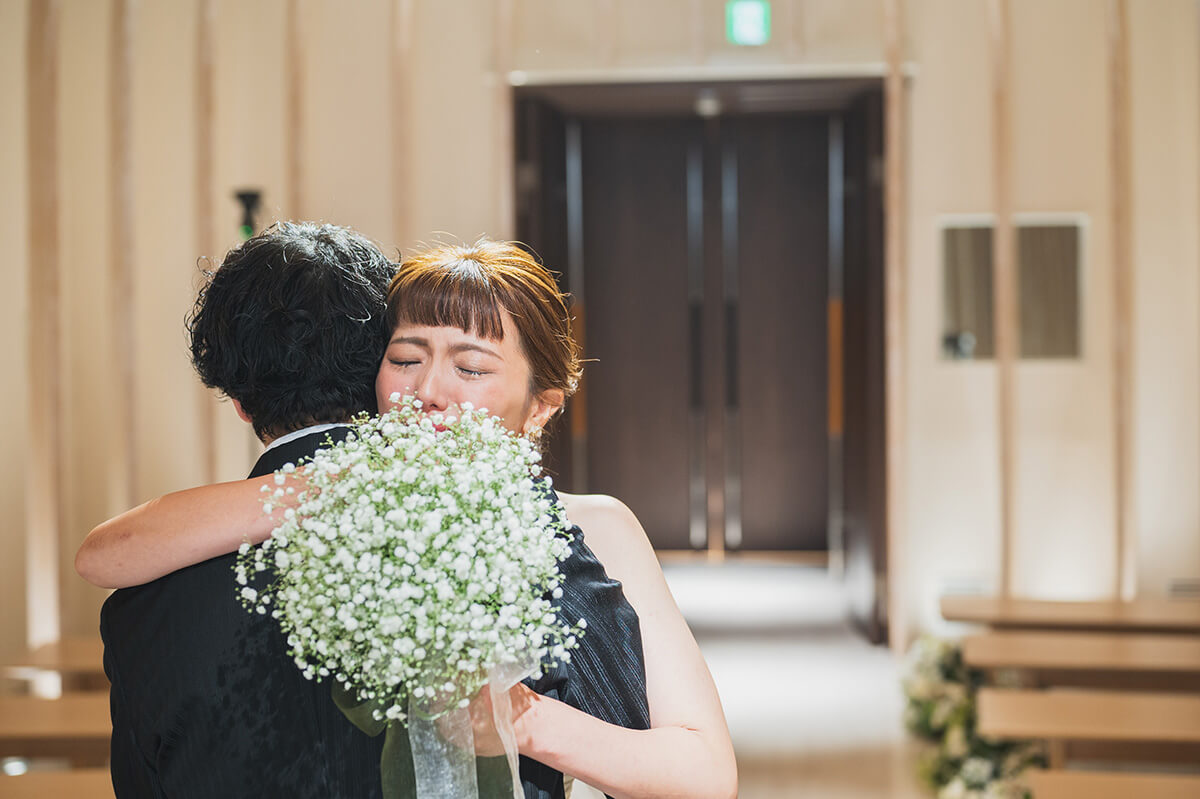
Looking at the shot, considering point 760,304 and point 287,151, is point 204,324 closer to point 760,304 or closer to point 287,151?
point 287,151

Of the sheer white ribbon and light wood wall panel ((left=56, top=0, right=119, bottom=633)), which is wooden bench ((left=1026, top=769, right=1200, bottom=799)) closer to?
the sheer white ribbon

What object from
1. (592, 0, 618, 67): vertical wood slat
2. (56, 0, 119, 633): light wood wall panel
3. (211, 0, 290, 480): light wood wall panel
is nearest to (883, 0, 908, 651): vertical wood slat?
(592, 0, 618, 67): vertical wood slat

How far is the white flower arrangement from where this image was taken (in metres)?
0.95

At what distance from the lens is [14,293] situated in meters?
4.89

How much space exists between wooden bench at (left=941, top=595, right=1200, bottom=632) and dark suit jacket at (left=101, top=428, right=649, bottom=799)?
4.16 metres

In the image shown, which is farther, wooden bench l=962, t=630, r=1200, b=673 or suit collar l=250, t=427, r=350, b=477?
wooden bench l=962, t=630, r=1200, b=673

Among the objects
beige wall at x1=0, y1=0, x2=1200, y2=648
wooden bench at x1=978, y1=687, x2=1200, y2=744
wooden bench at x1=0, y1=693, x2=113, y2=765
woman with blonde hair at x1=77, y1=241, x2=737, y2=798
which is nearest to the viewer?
woman with blonde hair at x1=77, y1=241, x2=737, y2=798

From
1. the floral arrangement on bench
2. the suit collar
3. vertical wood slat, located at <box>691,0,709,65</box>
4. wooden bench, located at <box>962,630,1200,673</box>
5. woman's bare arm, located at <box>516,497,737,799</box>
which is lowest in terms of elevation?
the floral arrangement on bench

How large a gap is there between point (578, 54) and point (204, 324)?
4.62m

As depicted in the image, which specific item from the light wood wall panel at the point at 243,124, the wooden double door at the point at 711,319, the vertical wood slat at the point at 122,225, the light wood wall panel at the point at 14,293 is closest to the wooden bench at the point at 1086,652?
the wooden double door at the point at 711,319

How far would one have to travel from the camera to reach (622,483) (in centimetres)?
752

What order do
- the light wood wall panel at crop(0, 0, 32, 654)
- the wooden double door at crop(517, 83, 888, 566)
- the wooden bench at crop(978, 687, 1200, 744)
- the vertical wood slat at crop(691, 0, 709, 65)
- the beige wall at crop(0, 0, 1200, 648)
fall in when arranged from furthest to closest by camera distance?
the wooden double door at crop(517, 83, 888, 566) → the vertical wood slat at crop(691, 0, 709, 65) → the beige wall at crop(0, 0, 1200, 648) → the light wood wall panel at crop(0, 0, 32, 654) → the wooden bench at crop(978, 687, 1200, 744)

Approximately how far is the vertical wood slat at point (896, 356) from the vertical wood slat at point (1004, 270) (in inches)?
17.8

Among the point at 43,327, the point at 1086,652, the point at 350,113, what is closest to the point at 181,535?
the point at 1086,652
